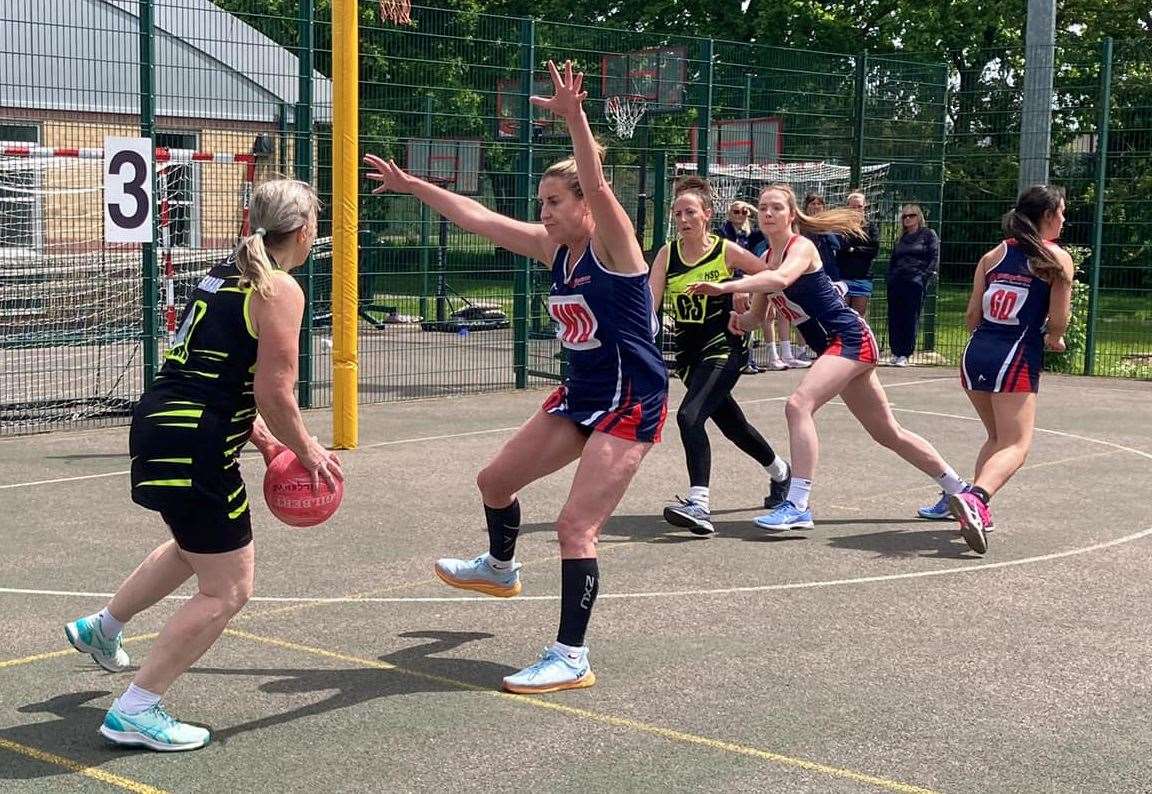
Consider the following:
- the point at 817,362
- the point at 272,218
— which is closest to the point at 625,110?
the point at 817,362

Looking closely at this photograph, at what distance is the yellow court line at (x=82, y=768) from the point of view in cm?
452

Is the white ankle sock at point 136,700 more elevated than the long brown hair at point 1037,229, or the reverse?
the long brown hair at point 1037,229

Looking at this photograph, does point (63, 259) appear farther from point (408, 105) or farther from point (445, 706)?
point (445, 706)

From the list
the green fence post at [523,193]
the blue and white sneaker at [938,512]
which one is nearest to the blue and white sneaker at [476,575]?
the blue and white sneaker at [938,512]

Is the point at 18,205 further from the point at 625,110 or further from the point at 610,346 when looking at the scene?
the point at 610,346

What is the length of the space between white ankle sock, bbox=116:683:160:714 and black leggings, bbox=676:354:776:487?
4383 mm

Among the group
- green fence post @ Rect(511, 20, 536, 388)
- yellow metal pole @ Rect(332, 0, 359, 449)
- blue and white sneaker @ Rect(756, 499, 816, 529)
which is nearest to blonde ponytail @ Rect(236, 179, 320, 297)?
blue and white sneaker @ Rect(756, 499, 816, 529)

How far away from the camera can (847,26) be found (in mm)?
35344

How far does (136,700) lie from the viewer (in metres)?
4.82

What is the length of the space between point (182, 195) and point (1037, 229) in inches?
323

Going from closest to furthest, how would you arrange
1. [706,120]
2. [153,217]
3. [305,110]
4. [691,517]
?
[691,517] < [153,217] < [305,110] < [706,120]

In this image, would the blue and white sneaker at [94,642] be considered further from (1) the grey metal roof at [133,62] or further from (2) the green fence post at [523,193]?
(2) the green fence post at [523,193]

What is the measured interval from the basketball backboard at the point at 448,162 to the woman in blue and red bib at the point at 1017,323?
25.9 feet

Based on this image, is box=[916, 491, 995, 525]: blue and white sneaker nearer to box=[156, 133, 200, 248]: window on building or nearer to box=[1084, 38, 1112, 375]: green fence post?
box=[156, 133, 200, 248]: window on building
